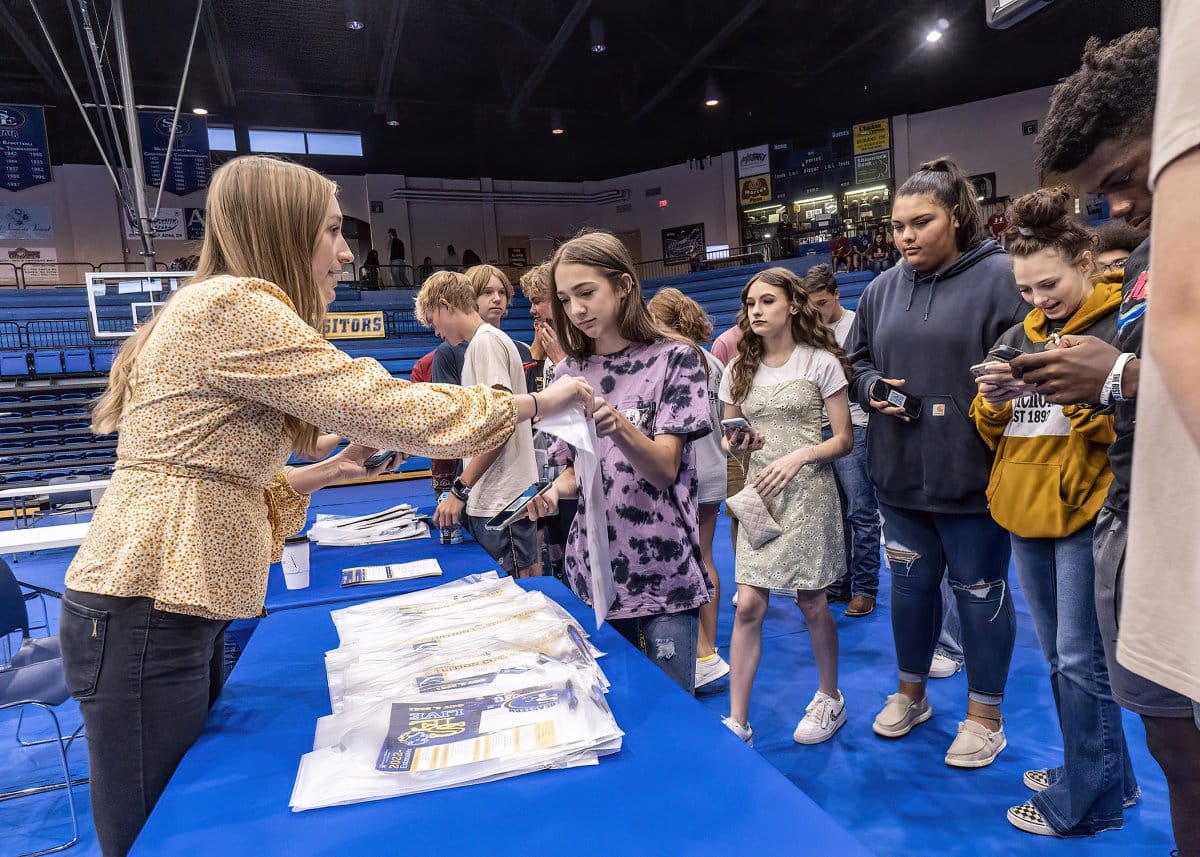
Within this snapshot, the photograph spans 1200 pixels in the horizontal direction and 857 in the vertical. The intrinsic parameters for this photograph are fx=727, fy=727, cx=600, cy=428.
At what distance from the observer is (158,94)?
487 inches

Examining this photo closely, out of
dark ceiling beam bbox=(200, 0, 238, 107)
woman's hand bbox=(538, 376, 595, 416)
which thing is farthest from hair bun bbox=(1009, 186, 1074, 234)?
dark ceiling beam bbox=(200, 0, 238, 107)

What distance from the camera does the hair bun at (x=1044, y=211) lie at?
169 cm

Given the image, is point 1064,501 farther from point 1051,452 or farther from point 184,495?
point 184,495

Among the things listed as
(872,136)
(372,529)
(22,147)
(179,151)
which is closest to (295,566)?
(372,529)

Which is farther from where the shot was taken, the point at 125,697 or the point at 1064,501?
the point at 1064,501

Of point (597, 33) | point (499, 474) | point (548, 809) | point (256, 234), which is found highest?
point (597, 33)

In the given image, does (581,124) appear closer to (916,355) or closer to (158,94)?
(158,94)

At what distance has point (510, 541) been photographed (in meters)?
2.76

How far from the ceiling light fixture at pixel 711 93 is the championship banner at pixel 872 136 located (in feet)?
15.6

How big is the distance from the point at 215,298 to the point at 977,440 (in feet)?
Answer: 6.28

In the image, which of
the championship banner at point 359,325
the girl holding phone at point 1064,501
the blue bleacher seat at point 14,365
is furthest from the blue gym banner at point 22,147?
the girl holding phone at point 1064,501

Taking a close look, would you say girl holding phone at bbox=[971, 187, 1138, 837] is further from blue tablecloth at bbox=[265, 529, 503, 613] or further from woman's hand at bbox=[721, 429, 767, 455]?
blue tablecloth at bbox=[265, 529, 503, 613]

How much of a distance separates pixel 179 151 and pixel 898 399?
13352mm

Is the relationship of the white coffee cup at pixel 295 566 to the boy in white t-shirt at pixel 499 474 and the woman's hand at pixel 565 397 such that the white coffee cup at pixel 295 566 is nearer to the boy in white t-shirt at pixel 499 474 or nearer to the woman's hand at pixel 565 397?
the boy in white t-shirt at pixel 499 474
